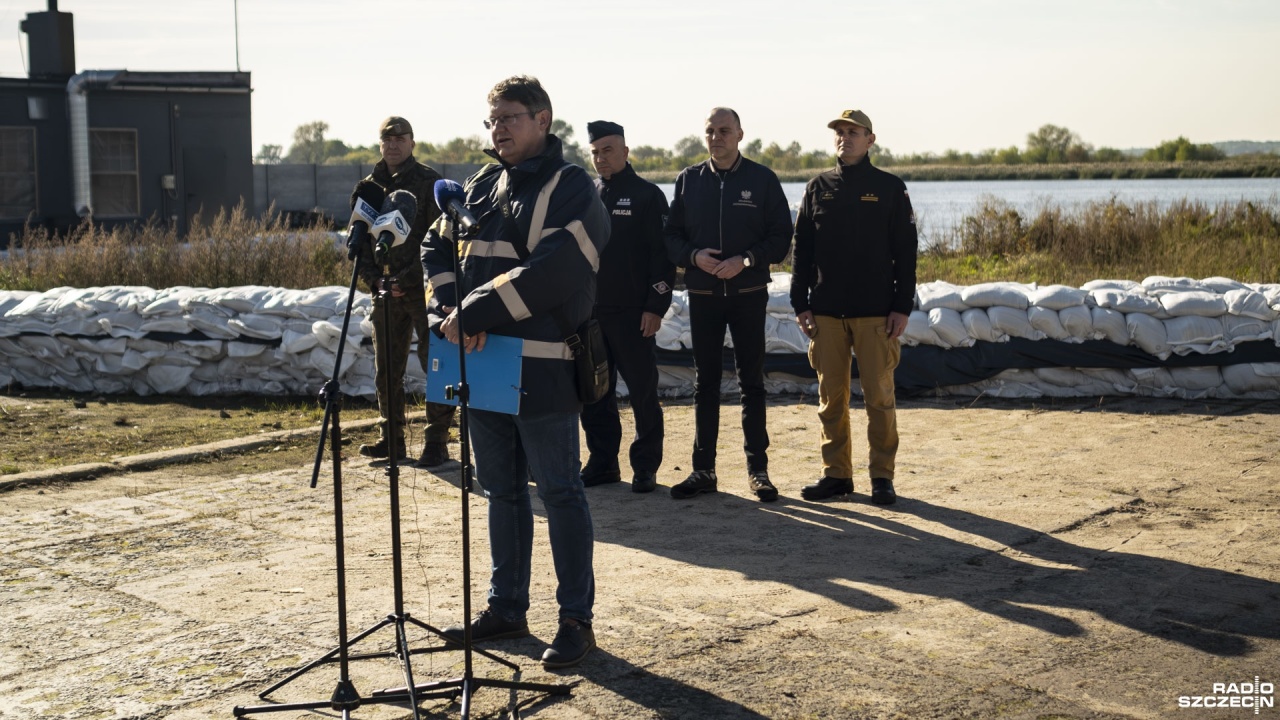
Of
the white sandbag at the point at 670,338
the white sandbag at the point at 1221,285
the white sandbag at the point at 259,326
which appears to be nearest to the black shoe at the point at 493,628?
the white sandbag at the point at 670,338

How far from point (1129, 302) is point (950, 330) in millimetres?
1317

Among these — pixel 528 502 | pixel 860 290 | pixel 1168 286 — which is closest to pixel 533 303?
pixel 528 502

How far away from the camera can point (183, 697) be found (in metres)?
4.13

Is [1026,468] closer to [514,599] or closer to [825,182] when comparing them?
[825,182]

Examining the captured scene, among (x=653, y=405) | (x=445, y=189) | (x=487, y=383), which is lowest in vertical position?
(x=653, y=405)

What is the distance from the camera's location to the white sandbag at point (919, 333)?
32.3ft

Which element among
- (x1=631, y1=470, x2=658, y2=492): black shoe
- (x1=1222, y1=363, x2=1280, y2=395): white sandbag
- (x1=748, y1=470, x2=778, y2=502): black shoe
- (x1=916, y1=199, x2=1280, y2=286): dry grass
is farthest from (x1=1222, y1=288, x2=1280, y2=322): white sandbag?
(x1=631, y1=470, x2=658, y2=492): black shoe

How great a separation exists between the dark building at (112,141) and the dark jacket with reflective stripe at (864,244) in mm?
16779

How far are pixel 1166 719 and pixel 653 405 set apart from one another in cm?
383

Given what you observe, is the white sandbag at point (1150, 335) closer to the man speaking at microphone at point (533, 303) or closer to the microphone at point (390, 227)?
the man speaking at microphone at point (533, 303)

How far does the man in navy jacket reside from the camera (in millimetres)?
6977

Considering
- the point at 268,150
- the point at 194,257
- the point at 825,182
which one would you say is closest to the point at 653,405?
the point at 825,182

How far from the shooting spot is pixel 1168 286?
9859 millimetres

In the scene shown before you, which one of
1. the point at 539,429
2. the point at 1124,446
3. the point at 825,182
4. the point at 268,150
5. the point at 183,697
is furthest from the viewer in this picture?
the point at 268,150
